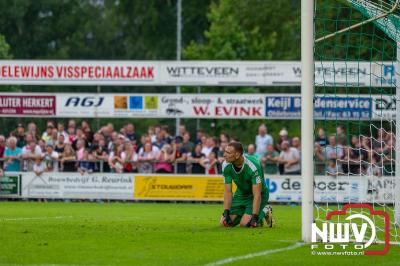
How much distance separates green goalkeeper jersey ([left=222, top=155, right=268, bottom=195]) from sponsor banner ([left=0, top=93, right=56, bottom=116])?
53.7 feet

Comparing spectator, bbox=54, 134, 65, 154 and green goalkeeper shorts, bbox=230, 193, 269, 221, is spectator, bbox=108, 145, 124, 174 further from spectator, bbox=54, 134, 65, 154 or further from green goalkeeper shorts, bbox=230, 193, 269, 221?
green goalkeeper shorts, bbox=230, 193, 269, 221

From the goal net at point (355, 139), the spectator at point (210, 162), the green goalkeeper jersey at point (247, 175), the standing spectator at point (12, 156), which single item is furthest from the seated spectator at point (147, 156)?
the green goalkeeper jersey at point (247, 175)

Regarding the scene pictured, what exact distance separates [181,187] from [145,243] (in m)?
16.4

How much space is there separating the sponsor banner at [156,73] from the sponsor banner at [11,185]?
3.87m

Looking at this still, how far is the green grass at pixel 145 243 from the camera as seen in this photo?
11648 mm

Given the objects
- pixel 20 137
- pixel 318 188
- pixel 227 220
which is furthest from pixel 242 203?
pixel 20 137

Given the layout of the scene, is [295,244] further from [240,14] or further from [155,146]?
[240,14]

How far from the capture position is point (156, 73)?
3266 centimetres

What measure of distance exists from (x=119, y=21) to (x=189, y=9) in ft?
22.6

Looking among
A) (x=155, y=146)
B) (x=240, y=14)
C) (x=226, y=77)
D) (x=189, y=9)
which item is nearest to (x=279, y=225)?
(x=155, y=146)

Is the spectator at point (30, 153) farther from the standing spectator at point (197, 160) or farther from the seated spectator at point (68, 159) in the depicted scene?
the standing spectator at point (197, 160)

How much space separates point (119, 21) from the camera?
73.7 metres

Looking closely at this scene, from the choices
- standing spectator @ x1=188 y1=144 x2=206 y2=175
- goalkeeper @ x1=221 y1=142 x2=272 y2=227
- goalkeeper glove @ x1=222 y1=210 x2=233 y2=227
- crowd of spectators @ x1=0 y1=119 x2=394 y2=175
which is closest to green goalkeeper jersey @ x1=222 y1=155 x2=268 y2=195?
goalkeeper @ x1=221 y1=142 x2=272 y2=227

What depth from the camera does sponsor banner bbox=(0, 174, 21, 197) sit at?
30391 millimetres
